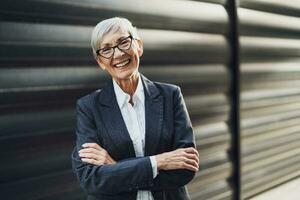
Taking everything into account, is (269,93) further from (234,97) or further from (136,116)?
(136,116)

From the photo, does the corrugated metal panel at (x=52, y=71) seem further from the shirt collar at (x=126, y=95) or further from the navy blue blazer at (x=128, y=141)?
the shirt collar at (x=126, y=95)

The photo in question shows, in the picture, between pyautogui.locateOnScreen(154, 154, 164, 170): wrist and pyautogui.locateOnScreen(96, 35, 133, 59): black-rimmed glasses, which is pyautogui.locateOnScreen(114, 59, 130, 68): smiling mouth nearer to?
pyautogui.locateOnScreen(96, 35, 133, 59): black-rimmed glasses

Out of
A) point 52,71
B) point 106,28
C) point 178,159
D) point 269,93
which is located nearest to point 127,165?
point 178,159

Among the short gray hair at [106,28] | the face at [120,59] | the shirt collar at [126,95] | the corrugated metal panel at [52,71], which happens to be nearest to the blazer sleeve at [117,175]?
the shirt collar at [126,95]

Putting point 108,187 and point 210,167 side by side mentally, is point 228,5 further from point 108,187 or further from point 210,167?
point 108,187

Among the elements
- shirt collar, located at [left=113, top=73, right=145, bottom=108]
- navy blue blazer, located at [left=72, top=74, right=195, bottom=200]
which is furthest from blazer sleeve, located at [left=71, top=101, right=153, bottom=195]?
shirt collar, located at [left=113, top=73, right=145, bottom=108]

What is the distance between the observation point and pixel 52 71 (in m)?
2.72

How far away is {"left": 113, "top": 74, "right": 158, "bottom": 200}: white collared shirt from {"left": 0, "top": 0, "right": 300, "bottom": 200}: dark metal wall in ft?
2.47

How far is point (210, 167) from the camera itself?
4172mm

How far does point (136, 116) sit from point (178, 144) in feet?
0.86

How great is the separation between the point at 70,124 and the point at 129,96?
0.88 metres

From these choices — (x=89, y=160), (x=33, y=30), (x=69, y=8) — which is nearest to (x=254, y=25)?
(x=69, y=8)

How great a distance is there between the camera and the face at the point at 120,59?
1953 millimetres

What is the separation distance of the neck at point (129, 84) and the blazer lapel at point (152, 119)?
0.23 feet
